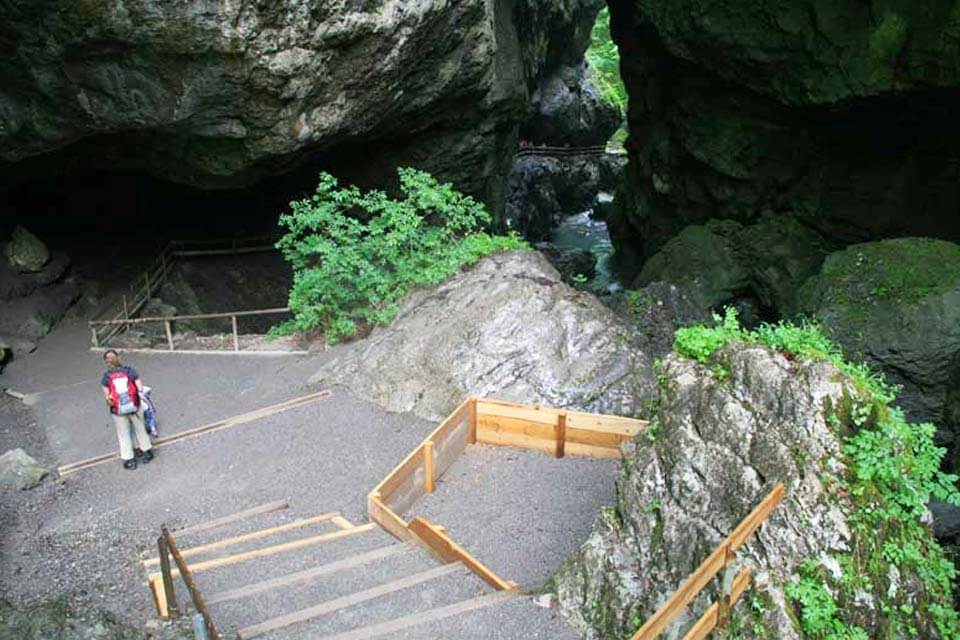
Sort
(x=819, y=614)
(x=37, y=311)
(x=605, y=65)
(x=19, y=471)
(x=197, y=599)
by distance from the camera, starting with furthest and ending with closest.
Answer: (x=605, y=65) < (x=37, y=311) < (x=19, y=471) < (x=197, y=599) < (x=819, y=614)

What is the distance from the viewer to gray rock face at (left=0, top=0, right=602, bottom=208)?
35.8 ft

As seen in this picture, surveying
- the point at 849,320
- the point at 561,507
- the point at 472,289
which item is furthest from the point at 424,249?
the point at 849,320

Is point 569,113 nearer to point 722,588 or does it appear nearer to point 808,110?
point 808,110

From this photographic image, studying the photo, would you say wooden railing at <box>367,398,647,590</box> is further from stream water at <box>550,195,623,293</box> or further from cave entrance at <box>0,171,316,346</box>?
stream water at <box>550,195,623,293</box>

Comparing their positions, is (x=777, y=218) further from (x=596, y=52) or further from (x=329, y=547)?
(x=596, y=52)

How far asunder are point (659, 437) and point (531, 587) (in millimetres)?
1804

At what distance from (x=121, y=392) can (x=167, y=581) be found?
12.4 ft

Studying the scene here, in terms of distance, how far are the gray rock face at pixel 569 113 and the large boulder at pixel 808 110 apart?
12.1 meters

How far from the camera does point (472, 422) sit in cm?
914

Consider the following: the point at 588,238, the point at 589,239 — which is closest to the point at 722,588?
the point at 589,239

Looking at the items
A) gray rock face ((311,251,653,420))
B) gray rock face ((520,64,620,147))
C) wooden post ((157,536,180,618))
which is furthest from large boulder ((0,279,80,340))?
gray rock face ((520,64,620,147))

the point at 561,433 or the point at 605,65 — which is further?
the point at 605,65

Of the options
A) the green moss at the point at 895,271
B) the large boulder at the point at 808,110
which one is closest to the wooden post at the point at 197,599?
the green moss at the point at 895,271

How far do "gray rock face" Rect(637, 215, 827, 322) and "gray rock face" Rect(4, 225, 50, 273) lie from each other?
1483cm
